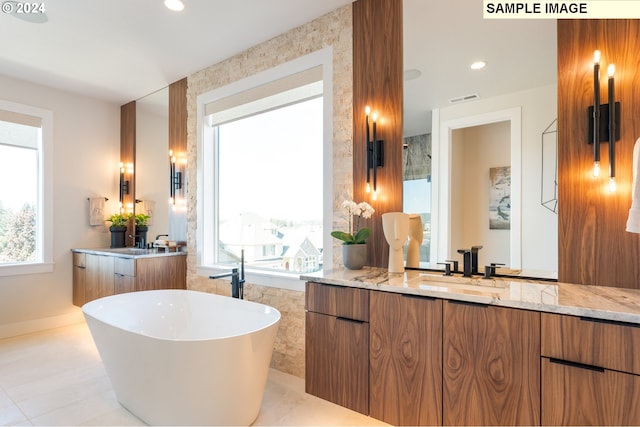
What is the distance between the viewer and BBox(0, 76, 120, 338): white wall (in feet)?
12.5

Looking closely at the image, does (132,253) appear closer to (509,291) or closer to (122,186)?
(122,186)

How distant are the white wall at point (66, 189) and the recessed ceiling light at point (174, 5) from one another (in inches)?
102

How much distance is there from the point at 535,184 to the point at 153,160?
4049 mm

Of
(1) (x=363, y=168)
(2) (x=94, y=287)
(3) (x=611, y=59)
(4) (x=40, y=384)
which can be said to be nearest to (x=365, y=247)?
(1) (x=363, y=168)

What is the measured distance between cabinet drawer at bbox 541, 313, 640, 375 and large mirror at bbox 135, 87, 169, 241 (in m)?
3.83

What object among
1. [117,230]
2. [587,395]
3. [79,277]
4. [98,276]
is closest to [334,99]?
[587,395]

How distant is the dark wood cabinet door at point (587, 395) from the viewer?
124 cm

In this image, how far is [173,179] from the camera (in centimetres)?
390

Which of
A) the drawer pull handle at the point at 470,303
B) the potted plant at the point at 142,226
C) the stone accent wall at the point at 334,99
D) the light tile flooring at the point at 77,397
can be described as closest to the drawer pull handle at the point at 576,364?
the drawer pull handle at the point at 470,303

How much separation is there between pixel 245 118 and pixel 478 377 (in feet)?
9.33

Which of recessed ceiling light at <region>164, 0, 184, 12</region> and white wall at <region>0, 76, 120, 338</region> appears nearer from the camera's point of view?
recessed ceiling light at <region>164, 0, 184, 12</region>

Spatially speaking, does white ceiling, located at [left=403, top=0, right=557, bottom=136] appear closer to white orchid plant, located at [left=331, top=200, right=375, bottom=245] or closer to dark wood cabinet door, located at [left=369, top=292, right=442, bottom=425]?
white orchid plant, located at [left=331, top=200, right=375, bottom=245]

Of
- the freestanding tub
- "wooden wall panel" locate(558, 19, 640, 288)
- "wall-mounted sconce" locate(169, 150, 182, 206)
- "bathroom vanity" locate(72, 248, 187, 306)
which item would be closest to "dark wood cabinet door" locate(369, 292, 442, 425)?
the freestanding tub

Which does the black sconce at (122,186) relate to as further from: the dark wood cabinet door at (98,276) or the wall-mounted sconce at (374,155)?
the wall-mounted sconce at (374,155)
